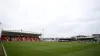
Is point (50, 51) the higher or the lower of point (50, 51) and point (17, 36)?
the lower

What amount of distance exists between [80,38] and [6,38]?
8081cm

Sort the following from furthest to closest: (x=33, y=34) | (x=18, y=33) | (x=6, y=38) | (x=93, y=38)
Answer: (x=93, y=38) → (x=33, y=34) → (x=18, y=33) → (x=6, y=38)

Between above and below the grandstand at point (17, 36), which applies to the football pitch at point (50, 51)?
below

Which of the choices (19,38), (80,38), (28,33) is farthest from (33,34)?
(80,38)

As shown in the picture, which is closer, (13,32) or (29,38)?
(13,32)

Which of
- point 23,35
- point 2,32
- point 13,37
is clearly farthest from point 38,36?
point 2,32

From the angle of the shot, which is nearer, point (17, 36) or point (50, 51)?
point (50, 51)

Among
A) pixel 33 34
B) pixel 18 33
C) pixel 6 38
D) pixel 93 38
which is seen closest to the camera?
pixel 6 38

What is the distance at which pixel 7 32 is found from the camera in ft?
284

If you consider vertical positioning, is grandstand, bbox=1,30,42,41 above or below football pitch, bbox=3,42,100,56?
above

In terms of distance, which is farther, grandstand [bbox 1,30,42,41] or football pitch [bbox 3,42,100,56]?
grandstand [bbox 1,30,42,41]

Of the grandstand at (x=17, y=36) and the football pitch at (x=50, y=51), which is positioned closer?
the football pitch at (x=50, y=51)

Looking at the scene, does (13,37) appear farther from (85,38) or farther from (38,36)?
(85,38)

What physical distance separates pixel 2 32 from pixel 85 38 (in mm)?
85609
